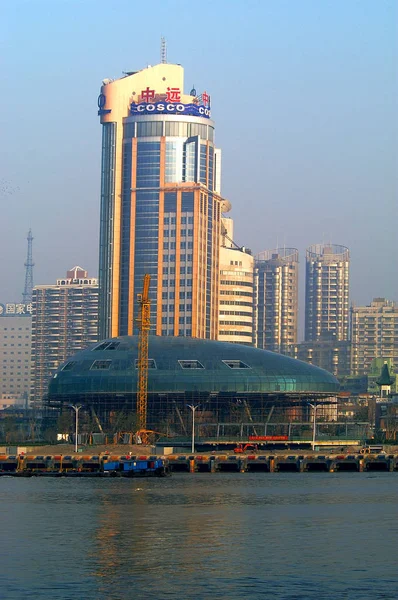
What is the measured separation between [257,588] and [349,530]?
3013cm

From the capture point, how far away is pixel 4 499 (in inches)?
5709

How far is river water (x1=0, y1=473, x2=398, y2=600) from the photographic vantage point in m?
82.6

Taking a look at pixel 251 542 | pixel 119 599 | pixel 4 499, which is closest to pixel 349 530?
pixel 251 542

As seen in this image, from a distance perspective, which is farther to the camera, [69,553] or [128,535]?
[128,535]

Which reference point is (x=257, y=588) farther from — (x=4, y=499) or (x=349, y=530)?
(x=4, y=499)

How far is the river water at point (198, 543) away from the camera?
82.6 metres

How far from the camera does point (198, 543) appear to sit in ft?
333

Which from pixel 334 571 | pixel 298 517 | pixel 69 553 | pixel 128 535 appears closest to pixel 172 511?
pixel 298 517

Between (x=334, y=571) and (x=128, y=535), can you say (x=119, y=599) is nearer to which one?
(x=334, y=571)

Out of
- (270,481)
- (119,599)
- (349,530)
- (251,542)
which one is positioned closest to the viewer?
(119,599)

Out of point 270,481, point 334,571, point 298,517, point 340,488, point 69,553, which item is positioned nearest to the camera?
point 334,571

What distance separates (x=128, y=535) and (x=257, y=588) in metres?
26.1

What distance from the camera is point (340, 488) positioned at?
6373 inches

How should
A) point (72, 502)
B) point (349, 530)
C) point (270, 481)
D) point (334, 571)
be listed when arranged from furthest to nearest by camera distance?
point (270, 481) → point (72, 502) → point (349, 530) → point (334, 571)
